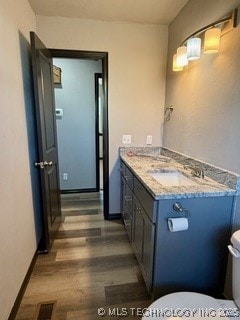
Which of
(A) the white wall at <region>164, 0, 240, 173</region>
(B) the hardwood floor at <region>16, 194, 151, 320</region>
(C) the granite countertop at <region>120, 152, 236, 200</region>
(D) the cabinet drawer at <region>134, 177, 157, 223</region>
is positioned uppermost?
(A) the white wall at <region>164, 0, 240, 173</region>

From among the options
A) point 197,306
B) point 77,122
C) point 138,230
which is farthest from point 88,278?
point 77,122

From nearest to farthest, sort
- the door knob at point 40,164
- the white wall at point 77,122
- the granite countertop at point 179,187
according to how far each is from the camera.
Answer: the granite countertop at point 179,187, the door knob at point 40,164, the white wall at point 77,122

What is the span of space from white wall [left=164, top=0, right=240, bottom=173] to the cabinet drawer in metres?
0.59

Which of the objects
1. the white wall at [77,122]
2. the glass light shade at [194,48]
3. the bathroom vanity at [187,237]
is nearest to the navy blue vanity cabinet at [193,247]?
the bathroom vanity at [187,237]

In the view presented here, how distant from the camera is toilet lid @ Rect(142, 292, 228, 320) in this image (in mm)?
955

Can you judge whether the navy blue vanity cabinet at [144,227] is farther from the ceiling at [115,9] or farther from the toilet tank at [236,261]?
the ceiling at [115,9]

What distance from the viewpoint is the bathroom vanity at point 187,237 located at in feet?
4.28

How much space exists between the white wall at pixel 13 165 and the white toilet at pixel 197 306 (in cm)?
93

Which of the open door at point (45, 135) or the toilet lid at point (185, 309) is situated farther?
the open door at point (45, 135)

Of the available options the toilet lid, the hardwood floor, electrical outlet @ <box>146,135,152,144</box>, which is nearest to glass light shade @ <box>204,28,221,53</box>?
electrical outlet @ <box>146,135,152,144</box>

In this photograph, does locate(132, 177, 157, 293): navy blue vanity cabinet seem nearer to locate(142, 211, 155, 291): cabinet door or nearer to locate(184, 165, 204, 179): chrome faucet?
locate(142, 211, 155, 291): cabinet door

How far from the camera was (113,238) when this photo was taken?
2.31m

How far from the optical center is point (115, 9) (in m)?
2.04

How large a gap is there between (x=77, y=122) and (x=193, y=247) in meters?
2.69
